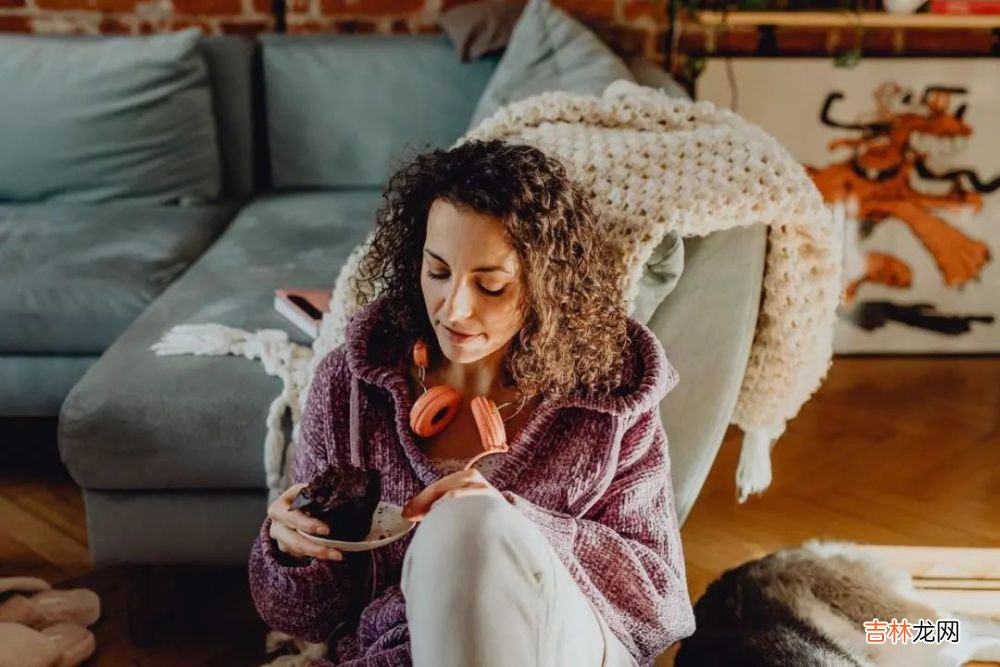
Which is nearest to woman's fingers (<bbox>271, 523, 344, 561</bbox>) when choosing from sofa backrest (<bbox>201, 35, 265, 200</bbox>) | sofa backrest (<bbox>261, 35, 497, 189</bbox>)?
sofa backrest (<bbox>261, 35, 497, 189</bbox>)

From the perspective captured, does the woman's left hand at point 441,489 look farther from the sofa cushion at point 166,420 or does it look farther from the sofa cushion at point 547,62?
the sofa cushion at point 547,62

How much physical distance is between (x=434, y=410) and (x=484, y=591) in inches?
10.5

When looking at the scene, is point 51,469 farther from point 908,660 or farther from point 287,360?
point 908,660

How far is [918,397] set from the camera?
2426mm

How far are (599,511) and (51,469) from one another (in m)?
1.35

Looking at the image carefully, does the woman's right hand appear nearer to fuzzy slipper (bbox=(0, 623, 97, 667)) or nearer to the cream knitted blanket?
the cream knitted blanket

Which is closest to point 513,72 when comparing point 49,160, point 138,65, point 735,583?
point 138,65

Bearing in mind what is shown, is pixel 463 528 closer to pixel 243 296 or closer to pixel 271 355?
pixel 271 355

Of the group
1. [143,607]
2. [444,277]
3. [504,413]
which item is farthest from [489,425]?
[143,607]

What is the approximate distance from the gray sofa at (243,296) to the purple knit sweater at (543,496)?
0.19 meters

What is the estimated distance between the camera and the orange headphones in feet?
3.67

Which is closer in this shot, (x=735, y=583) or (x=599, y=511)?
(x=599, y=511)

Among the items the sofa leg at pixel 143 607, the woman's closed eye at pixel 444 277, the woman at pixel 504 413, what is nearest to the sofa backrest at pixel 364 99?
the sofa leg at pixel 143 607

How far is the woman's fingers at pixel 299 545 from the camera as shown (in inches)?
42.0
